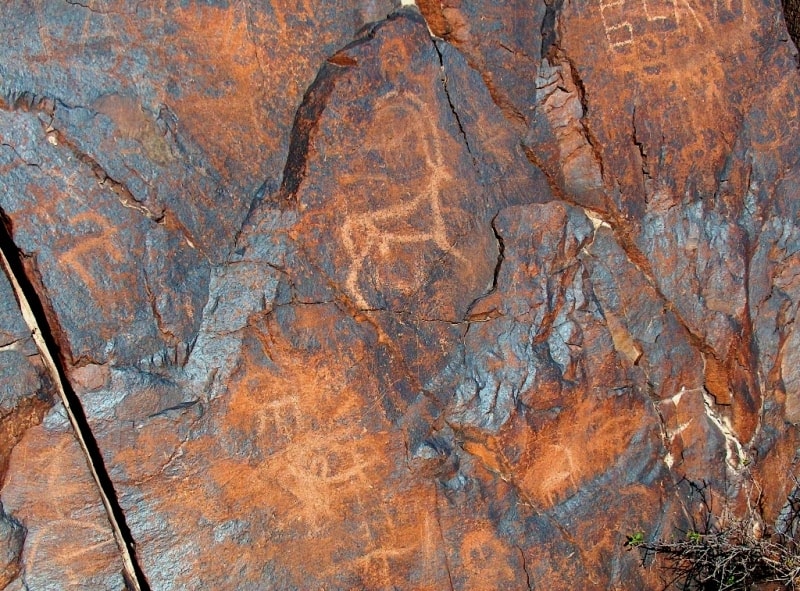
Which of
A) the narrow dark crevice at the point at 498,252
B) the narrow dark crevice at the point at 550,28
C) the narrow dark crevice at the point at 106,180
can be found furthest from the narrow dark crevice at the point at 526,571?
the narrow dark crevice at the point at 550,28

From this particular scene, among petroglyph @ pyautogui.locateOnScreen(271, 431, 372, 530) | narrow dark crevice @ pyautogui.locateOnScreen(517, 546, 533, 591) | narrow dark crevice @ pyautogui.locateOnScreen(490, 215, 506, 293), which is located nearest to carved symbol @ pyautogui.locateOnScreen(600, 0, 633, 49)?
narrow dark crevice @ pyautogui.locateOnScreen(490, 215, 506, 293)

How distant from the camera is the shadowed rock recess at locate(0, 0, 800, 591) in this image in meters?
2.12

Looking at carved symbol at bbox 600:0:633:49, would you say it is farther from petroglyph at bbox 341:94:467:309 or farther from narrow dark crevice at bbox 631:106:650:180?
petroglyph at bbox 341:94:467:309

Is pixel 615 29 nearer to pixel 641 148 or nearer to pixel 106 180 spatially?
pixel 641 148

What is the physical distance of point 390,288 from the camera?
2309mm

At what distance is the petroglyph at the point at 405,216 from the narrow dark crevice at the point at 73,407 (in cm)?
78

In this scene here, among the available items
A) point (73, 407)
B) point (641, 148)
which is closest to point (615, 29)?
point (641, 148)

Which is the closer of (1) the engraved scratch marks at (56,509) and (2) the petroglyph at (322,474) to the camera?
(1) the engraved scratch marks at (56,509)

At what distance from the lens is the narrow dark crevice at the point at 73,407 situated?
211cm

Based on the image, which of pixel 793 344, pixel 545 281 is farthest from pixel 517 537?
pixel 793 344

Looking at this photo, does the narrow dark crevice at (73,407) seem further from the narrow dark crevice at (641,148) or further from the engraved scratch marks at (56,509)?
the narrow dark crevice at (641,148)

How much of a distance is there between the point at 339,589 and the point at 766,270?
163 cm

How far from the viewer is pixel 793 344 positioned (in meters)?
2.67

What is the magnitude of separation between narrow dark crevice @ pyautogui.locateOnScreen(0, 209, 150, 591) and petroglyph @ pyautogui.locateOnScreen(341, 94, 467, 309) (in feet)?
2.54
